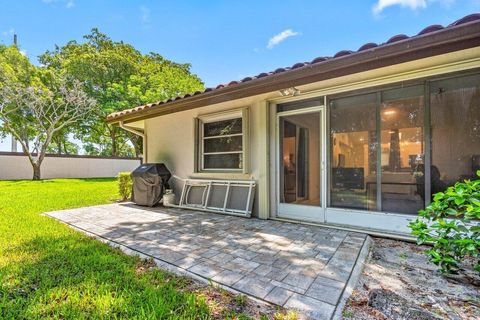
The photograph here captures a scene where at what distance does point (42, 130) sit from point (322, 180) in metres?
17.4

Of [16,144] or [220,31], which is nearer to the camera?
[220,31]

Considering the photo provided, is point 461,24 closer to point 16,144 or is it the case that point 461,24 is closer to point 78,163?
point 78,163

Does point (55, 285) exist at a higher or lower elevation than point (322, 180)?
lower

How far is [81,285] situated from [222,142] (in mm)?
3935

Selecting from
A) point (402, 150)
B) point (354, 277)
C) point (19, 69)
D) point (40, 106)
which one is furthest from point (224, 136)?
point (19, 69)

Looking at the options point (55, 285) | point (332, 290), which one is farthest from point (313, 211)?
point (55, 285)

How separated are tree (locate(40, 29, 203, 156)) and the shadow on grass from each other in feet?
44.0

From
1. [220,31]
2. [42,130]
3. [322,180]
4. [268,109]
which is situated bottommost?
[322,180]

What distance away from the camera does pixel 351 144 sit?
383 centimetres

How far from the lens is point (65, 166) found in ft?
50.5

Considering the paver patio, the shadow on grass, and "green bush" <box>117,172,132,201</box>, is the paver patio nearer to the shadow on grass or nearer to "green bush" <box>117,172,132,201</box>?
the shadow on grass

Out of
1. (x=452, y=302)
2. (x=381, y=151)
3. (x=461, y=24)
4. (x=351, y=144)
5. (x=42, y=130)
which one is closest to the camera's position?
(x=452, y=302)

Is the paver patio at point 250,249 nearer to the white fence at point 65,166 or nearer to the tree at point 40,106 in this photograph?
the tree at point 40,106

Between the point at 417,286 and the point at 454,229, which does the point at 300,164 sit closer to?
the point at 454,229
